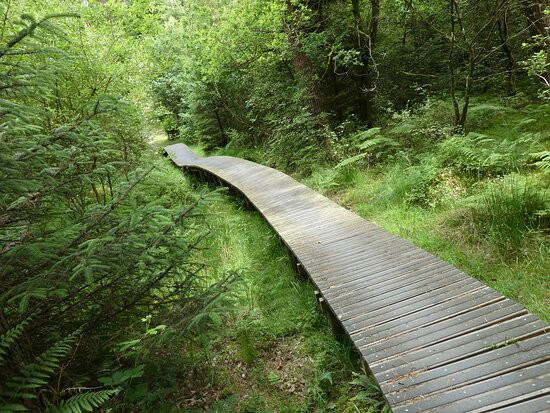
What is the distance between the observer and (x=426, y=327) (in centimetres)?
353

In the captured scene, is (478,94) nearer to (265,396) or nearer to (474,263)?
(474,263)

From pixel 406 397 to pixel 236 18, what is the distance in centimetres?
1269

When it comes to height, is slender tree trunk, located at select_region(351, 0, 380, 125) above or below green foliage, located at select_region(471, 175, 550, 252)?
above

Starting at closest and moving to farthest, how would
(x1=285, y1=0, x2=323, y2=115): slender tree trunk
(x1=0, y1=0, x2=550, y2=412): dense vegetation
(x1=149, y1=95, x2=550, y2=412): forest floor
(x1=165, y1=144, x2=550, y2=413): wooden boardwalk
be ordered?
(x1=165, y1=144, x2=550, y2=413): wooden boardwalk
(x1=0, y1=0, x2=550, y2=412): dense vegetation
(x1=149, y1=95, x2=550, y2=412): forest floor
(x1=285, y1=0, x2=323, y2=115): slender tree trunk

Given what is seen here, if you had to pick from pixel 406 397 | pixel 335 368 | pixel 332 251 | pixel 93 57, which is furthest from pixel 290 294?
pixel 93 57

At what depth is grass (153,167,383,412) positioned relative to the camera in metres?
3.84

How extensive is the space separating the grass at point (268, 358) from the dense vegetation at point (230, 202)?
2cm

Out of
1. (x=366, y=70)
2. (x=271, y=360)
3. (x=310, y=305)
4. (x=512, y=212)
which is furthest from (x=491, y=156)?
(x=366, y=70)

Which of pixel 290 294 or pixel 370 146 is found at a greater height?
pixel 370 146

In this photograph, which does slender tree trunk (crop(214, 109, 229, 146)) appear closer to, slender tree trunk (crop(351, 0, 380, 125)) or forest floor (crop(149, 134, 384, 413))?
slender tree trunk (crop(351, 0, 380, 125))

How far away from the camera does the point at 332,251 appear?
555 cm

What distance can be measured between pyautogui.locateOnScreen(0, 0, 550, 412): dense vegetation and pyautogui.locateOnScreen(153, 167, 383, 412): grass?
0.08ft

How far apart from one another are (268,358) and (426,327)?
220 cm

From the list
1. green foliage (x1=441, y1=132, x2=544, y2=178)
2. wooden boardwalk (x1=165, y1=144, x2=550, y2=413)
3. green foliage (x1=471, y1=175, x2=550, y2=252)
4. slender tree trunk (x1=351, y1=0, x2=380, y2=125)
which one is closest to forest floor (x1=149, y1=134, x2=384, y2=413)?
wooden boardwalk (x1=165, y1=144, x2=550, y2=413)
